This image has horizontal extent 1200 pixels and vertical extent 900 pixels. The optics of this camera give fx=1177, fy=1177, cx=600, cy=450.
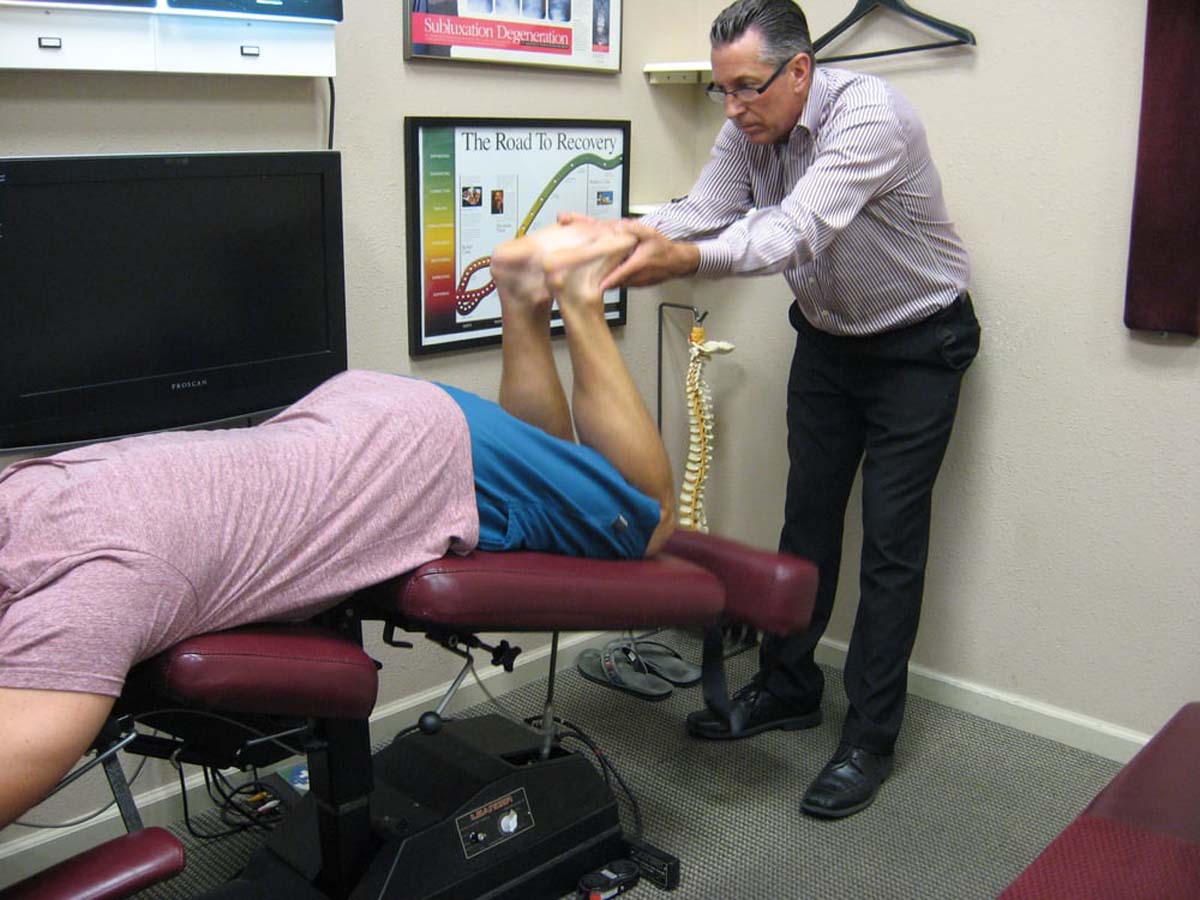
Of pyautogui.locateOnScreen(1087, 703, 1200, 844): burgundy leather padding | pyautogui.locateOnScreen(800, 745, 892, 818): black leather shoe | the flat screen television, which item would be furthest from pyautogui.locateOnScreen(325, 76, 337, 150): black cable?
pyautogui.locateOnScreen(1087, 703, 1200, 844): burgundy leather padding

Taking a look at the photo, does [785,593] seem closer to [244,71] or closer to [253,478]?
[253,478]

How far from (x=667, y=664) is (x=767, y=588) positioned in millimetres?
1126

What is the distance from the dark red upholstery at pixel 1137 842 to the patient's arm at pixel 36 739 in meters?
0.97

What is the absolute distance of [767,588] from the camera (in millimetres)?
1705

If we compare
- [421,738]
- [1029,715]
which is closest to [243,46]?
[421,738]

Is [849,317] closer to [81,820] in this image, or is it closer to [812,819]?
[812,819]

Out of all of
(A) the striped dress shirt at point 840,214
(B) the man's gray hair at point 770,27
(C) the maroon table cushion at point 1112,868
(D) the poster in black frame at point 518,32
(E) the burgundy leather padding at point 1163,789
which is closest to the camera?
(C) the maroon table cushion at point 1112,868

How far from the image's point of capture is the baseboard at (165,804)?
197cm

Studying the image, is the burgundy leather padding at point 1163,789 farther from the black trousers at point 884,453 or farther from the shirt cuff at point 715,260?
the shirt cuff at point 715,260

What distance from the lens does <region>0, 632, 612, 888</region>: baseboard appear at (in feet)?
6.47

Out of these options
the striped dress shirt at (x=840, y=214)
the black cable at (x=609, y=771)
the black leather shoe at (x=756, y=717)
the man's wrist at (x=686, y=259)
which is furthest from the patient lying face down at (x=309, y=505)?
the black leather shoe at (x=756, y=717)

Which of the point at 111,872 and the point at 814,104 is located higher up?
the point at 814,104

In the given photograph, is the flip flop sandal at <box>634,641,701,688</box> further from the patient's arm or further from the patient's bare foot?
the patient's arm

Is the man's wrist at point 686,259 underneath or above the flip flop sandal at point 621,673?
above
